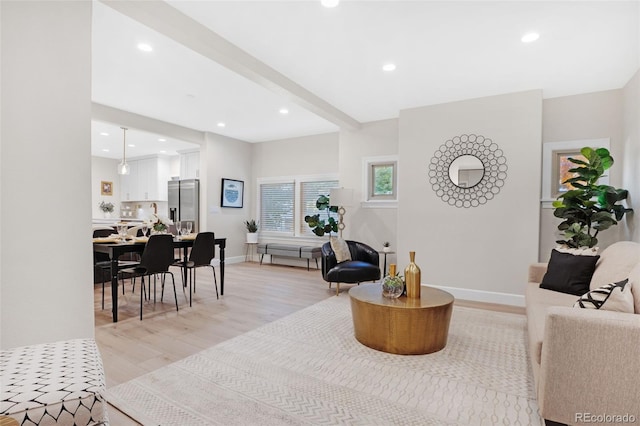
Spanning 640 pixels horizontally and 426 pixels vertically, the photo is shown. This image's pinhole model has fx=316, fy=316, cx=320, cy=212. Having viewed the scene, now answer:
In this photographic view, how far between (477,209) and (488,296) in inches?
46.8

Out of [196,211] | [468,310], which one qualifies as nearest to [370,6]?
[468,310]

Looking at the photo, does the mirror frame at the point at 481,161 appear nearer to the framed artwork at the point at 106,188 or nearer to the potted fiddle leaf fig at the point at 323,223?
the potted fiddle leaf fig at the point at 323,223

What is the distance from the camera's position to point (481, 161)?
→ 14.3 feet

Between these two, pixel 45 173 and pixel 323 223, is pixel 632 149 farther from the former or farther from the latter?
pixel 45 173

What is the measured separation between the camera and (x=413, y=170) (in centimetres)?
486

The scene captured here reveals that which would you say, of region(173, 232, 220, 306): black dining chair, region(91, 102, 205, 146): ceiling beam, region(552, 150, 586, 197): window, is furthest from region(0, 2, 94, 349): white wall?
region(552, 150, 586, 197): window

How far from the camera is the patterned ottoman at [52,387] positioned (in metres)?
1.09

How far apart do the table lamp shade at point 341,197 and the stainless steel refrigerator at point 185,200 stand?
321 centimetres

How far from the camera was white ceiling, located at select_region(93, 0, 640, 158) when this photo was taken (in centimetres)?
251

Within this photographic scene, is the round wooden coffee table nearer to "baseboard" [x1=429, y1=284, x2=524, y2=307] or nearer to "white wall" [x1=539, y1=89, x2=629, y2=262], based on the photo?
"baseboard" [x1=429, y1=284, x2=524, y2=307]

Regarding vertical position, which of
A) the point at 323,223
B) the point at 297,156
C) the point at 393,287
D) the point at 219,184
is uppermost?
the point at 297,156

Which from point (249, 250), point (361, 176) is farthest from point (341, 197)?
point (249, 250)

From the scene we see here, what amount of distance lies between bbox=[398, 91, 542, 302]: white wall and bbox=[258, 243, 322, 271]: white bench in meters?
1.89

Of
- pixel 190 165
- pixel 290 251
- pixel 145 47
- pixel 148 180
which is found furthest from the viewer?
pixel 148 180
